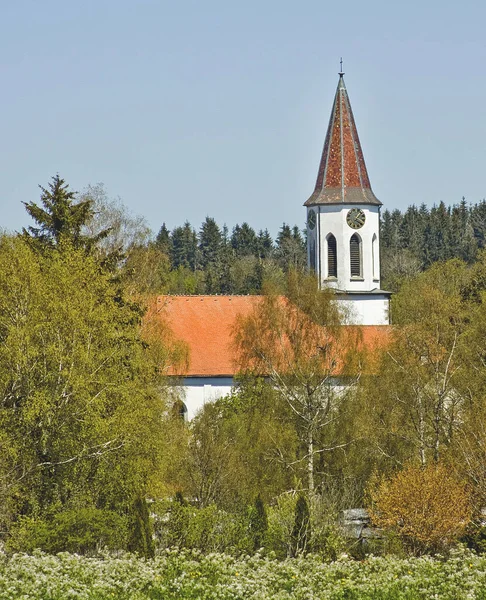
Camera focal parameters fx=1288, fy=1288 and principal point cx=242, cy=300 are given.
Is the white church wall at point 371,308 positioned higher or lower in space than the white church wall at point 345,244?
lower

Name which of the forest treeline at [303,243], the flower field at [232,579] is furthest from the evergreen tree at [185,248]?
the flower field at [232,579]

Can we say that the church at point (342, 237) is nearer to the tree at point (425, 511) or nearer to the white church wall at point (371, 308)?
the white church wall at point (371, 308)

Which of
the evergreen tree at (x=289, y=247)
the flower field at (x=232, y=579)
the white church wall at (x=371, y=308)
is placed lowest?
the flower field at (x=232, y=579)

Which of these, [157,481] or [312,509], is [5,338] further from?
[312,509]

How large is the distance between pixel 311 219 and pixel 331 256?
6.78ft

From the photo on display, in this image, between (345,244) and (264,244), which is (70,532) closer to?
(345,244)

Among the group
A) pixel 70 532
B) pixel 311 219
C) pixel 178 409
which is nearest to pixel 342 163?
pixel 311 219

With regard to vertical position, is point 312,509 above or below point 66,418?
below

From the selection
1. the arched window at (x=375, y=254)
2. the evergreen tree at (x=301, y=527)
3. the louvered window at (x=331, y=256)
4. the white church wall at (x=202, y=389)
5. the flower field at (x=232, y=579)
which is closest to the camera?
the flower field at (x=232, y=579)

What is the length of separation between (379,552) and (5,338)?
10616 millimetres

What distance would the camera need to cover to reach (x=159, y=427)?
35.0m

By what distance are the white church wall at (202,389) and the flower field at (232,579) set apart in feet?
99.0

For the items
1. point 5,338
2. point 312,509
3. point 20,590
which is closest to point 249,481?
point 312,509

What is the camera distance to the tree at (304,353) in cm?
4125
